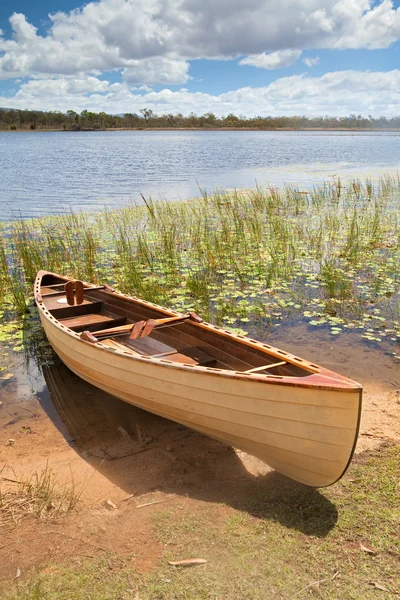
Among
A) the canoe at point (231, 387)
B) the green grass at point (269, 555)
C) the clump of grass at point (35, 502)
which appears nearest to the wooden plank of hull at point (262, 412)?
the canoe at point (231, 387)

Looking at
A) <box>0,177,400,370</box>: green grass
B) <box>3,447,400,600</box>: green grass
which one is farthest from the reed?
<box>3,447,400,600</box>: green grass

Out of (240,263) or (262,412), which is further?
(240,263)

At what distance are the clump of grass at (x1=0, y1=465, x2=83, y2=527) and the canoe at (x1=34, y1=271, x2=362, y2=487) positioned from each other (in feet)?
3.32

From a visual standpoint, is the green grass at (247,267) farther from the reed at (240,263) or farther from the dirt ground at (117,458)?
the dirt ground at (117,458)

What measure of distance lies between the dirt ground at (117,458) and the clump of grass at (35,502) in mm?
57

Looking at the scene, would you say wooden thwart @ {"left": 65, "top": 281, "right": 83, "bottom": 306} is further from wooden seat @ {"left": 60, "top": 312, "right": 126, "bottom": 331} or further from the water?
the water

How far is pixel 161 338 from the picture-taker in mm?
5453

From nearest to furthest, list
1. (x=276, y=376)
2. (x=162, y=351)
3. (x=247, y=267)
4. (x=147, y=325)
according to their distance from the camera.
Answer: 1. (x=276, y=376)
2. (x=147, y=325)
3. (x=162, y=351)
4. (x=247, y=267)

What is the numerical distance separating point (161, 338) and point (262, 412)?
226 centimetres

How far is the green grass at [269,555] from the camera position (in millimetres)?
2557

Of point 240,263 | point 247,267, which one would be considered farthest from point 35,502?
point 240,263

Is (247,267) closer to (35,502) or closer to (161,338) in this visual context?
(161,338)

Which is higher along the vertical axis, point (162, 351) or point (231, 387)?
point (231, 387)

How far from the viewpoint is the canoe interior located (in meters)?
4.12
